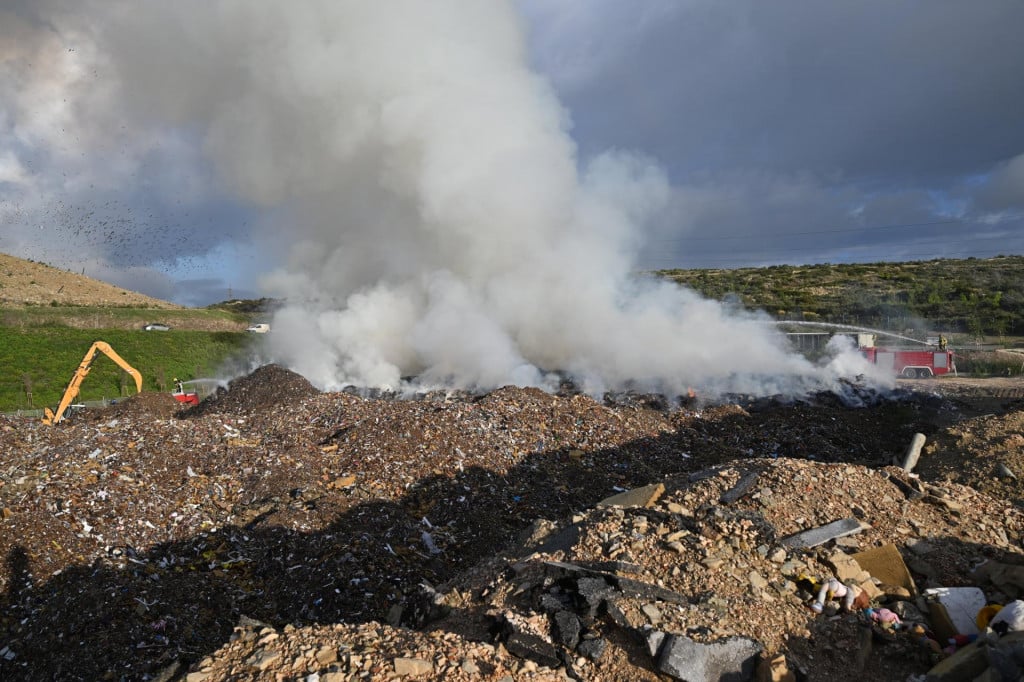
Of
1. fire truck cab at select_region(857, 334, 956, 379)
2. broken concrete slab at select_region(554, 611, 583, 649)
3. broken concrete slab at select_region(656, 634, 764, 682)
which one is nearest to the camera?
broken concrete slab at select_region(656, 634, 764, 682)

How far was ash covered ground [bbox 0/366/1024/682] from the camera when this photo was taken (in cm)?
420

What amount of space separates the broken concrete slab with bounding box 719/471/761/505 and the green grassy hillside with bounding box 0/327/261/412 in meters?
21.7

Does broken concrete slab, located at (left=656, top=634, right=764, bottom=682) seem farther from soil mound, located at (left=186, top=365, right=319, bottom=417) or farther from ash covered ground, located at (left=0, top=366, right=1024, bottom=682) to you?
soil mound, located at (left=186, top=365, right=319, bottom=417)

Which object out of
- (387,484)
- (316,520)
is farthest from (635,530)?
(387,484)

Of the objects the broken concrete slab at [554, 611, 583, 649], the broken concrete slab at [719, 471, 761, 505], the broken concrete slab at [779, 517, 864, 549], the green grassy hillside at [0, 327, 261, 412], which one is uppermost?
the green grassy hillside at [0, 327, 261, 412]

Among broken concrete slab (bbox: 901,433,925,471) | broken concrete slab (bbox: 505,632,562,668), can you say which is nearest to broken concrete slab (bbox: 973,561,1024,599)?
broken concrete slab (bbox: 505,632,562,668)

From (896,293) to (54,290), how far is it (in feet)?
198

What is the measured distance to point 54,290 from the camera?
45.3 meters

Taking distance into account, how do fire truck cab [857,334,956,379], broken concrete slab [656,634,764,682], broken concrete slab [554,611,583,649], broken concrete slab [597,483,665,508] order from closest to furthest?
broken concrete slab [656,634,764,682]
broken concrete slab [554,611,583,649]
broken concrete slab [597,483,665,508]
fire truck cab [857,334,956,379]

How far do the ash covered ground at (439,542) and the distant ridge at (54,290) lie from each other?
3699 centimetres

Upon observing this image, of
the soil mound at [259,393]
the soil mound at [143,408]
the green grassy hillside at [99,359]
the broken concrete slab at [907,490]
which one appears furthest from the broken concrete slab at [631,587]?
the green grassy hillside at [99,359]

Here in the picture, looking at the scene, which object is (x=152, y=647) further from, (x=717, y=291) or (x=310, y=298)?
(x=717, y=291)

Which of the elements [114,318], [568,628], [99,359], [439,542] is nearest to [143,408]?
[439,542]

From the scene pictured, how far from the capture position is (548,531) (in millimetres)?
6020
